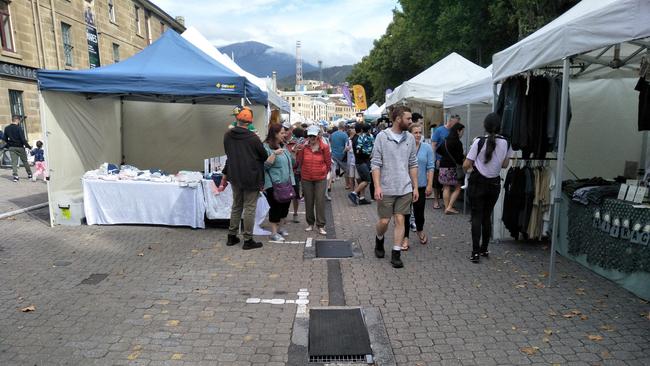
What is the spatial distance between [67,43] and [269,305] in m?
23.1

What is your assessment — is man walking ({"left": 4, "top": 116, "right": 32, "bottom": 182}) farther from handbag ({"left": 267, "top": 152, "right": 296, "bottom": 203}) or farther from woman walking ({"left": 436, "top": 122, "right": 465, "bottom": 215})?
woman walking ({"left": 436, "top": 122, "right": 465, "bottom": 215})

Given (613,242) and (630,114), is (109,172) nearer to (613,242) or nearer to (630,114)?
(613,242)

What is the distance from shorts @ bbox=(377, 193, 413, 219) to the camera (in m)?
5.07

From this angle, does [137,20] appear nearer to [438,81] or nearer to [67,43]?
[67,43]

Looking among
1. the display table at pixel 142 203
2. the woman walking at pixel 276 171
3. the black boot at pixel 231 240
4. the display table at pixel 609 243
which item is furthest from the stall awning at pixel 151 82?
the display table at pixel 609 243

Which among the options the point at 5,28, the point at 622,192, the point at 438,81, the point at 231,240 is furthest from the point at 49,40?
the point at 622,192

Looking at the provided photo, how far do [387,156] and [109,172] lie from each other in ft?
16.3

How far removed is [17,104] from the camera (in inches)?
711

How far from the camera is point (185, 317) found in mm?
3838

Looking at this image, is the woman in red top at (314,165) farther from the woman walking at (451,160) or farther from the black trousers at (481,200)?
the woman walking at (451,160)

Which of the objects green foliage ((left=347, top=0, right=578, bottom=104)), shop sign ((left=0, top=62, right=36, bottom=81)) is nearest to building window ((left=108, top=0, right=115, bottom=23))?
shop sign ((left=0, top=62, right=36, bottom=81))

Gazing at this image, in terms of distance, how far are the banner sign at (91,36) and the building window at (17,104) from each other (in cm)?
640

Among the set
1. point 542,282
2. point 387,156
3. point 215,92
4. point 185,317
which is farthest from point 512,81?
point 185,317

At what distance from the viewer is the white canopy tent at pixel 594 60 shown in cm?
362
